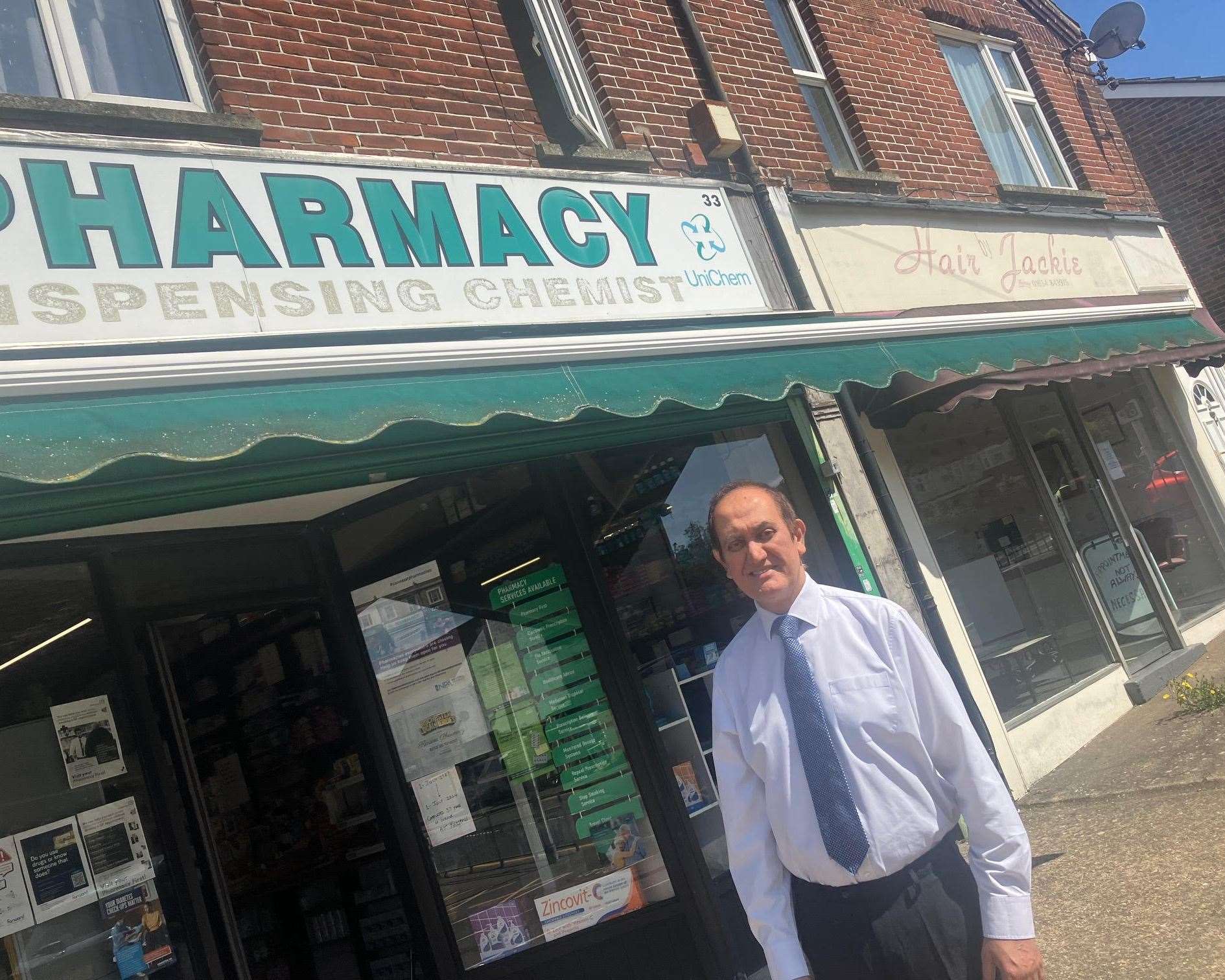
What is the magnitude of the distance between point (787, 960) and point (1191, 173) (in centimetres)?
1721

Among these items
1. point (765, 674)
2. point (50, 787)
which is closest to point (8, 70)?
point (50, 787)

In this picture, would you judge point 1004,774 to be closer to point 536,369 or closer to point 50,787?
point 536,369

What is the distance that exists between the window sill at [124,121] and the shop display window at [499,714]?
193cm

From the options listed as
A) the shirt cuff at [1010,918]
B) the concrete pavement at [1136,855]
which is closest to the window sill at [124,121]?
the shirt cuff at [1010,918]

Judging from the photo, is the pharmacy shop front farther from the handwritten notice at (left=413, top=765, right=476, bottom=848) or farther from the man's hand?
the man's hand

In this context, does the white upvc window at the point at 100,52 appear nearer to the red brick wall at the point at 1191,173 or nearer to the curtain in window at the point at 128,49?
the curtain in window at the point at 128,49

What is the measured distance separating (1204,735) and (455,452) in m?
5.08

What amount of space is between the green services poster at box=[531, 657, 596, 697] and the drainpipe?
257 centimetres

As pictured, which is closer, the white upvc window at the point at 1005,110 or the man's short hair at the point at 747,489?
the man's short hair at the point at 747,489

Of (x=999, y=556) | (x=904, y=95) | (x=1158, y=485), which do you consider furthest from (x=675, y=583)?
(x=1158, y=485)

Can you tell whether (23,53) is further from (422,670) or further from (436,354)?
(422,670)

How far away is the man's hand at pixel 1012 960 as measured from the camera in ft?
7.89

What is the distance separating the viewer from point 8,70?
5020 mm

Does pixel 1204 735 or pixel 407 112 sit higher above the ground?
pixel 407 112
